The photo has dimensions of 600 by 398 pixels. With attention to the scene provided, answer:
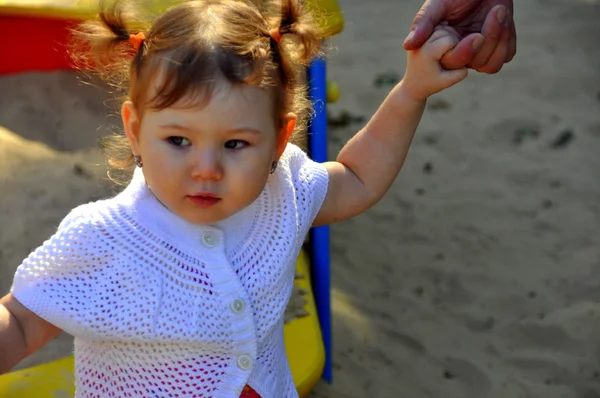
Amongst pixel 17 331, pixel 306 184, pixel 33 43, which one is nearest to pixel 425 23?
pixel 306 184

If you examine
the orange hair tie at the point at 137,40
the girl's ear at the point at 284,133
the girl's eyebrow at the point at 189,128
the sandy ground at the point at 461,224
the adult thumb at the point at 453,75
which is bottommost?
the sandy ground at the point at 461,224

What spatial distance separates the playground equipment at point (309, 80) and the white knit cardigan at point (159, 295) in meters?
0.66

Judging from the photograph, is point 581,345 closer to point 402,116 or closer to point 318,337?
point 318,337

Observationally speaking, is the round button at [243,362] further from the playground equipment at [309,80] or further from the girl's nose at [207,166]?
the playground equipment at [309,80]

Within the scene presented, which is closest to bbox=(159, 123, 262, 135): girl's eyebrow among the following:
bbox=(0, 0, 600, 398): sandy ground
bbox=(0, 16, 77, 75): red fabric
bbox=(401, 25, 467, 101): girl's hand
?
bbox=(401, 25, 467, 101): girl's hand

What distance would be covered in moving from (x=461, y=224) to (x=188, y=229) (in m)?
1.94

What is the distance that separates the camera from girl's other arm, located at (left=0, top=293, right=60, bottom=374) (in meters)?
1.13

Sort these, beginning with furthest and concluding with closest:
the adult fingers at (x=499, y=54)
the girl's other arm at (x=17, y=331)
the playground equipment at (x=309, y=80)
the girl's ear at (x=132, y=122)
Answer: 1. the playground equipment at (x=309, y=80)
2. the adult fingers at (x=499, y=54)
3. the girl's ear at (x=132, y=122)
4. the girl's other arm at (x=17, y=331)

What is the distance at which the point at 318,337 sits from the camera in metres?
2.06

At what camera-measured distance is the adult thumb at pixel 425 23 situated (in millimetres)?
1373

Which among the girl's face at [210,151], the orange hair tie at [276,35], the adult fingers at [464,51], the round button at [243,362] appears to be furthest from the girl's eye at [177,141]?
the adult fingers at [464,51]

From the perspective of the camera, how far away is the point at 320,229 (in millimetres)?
2297

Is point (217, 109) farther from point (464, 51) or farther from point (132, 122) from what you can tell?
point (464, 51)

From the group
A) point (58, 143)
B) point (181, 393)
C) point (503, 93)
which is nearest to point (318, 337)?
point (181, 393)
